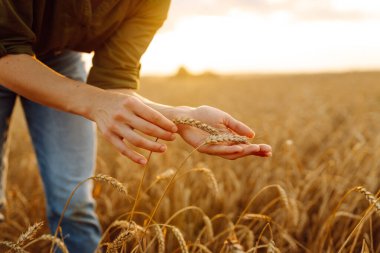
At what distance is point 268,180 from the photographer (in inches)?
128

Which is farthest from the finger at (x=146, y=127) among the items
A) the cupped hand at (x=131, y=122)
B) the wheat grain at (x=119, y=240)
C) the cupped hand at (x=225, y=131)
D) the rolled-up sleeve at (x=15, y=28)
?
the rolled-up sleeve at (x=15, y=28)

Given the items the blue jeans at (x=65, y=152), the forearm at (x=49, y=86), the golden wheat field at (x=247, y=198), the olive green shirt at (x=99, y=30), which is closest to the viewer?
the forearm at (x=49, y=86)

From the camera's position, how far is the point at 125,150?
3.73 feet

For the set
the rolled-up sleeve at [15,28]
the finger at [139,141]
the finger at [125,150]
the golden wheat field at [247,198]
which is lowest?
the golden wheat field at [247,198]

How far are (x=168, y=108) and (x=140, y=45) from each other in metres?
0.42

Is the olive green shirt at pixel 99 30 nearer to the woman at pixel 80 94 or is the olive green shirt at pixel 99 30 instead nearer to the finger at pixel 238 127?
the woman at pixel 80 94

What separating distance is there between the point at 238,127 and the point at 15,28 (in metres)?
0.75

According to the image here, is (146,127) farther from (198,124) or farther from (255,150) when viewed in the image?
(255,150)

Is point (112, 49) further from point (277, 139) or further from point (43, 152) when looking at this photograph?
point (277, 139)

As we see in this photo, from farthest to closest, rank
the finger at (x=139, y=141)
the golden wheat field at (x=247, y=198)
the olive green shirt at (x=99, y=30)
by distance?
the golden wheat field at (x=247, y=198)
the olive green shirt at (x=99, y=30)
the finger at (x=139, y=141)

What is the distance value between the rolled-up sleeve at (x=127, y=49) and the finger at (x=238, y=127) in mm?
546

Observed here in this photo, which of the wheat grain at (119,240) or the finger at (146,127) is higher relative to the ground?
the finger at (146,127)

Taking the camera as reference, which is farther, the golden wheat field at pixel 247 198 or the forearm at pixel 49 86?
the golden wheat field at pixel 247 198

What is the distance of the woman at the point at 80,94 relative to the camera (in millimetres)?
1145
